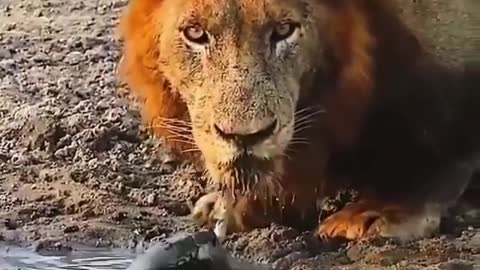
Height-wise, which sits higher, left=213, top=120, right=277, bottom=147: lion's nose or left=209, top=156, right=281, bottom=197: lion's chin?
left=213, top=120, right=277, bottom=147: lion's nose

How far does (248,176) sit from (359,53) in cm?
17

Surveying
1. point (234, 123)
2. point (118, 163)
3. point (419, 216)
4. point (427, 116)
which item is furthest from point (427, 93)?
point (118, 163)

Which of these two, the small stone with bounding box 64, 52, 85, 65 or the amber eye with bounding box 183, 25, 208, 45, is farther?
the small stone with bounding box 64, 52, 85, 65

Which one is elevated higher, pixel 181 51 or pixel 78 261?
pixel 181 51

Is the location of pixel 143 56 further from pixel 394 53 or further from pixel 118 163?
pixel 394 53

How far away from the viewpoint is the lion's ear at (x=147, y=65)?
1353 millimetres

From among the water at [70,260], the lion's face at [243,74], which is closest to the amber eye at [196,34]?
the lion's face at [243,74]

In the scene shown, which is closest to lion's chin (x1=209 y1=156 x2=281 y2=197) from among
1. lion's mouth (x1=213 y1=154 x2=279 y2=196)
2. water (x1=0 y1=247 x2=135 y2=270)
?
lion's mouth (x1=213 y1=154 x2=279 y2=196)

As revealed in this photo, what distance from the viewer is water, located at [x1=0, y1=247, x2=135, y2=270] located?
4.36ft

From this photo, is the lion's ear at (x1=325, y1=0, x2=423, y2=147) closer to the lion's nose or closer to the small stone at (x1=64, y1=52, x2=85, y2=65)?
the lion's nose

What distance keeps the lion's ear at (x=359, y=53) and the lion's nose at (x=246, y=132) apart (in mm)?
98

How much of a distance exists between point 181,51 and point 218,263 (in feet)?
0.70

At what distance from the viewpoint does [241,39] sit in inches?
50.6

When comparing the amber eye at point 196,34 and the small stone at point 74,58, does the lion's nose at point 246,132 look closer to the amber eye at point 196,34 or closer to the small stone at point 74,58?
the amber eye at point 196,34
